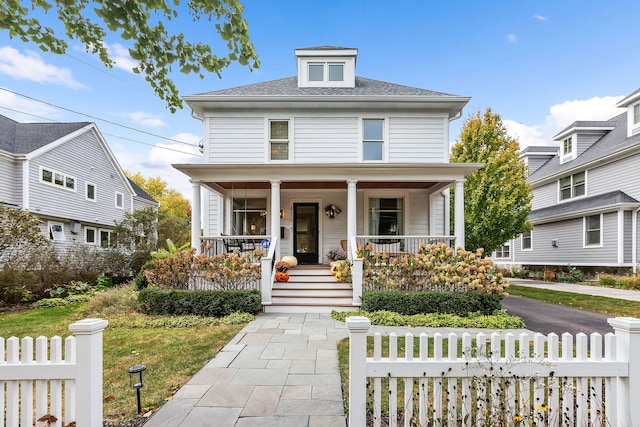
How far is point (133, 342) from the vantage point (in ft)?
17.3

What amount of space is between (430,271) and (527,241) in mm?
15533

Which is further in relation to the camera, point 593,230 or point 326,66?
point 593,230

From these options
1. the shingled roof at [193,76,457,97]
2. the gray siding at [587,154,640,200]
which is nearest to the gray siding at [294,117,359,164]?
the shingled roof at [193,76,457,97]

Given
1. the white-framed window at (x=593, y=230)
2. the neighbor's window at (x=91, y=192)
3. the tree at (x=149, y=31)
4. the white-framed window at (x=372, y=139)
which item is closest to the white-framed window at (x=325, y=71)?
the white-framed window at (x=372, y=139)

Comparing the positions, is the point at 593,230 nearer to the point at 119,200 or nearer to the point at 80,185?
the point at 80,185

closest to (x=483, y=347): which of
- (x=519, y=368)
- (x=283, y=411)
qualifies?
(x=519, y=368)

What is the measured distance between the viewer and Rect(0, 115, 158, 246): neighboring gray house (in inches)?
502

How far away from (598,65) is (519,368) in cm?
2009

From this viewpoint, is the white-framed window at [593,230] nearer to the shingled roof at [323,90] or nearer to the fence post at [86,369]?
the shingled roof at [323,90]

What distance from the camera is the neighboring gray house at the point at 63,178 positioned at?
12.8 meters

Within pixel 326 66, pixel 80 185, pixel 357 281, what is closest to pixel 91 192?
pixel 80 185

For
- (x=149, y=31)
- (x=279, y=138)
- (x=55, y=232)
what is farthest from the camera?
(x=55, y=232)

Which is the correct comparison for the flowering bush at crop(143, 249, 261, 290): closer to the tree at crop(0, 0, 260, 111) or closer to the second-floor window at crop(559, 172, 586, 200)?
the tree at crop(0, 0, 260, 111)

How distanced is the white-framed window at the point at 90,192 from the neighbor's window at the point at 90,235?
1505 millimetres
